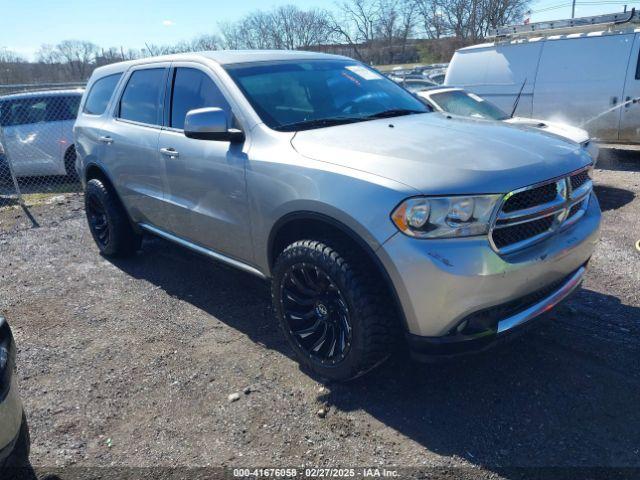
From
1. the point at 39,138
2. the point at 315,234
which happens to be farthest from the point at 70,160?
the point at 315,234

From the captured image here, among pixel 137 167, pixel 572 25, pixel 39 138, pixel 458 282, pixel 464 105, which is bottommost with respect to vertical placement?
pixel 458 282

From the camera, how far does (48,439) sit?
9.27ft

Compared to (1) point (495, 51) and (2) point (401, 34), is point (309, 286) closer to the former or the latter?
(1) point (495, 51)

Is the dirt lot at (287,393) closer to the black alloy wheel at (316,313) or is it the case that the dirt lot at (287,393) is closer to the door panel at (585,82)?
the black alloy wheel at (316,313)

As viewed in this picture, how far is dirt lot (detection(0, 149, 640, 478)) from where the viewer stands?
2559 millimetres

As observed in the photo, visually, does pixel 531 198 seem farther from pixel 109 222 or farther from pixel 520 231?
pixel 109 222

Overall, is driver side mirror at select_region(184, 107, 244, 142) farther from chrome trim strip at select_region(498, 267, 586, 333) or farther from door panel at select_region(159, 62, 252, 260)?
chrome trim strip at select_region(498, 267, 586, 333)

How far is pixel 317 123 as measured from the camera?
11.2 ft

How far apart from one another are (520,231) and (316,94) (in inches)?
70.7

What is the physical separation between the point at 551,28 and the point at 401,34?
45903 millimetres

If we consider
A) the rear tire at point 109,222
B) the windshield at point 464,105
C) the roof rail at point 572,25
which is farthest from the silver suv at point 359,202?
the roof rail at point 572,25

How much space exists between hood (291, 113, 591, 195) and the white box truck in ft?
22.5

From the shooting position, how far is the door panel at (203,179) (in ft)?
11.3

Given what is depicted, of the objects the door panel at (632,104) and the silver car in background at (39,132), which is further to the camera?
the silver car in background at (39,132)
